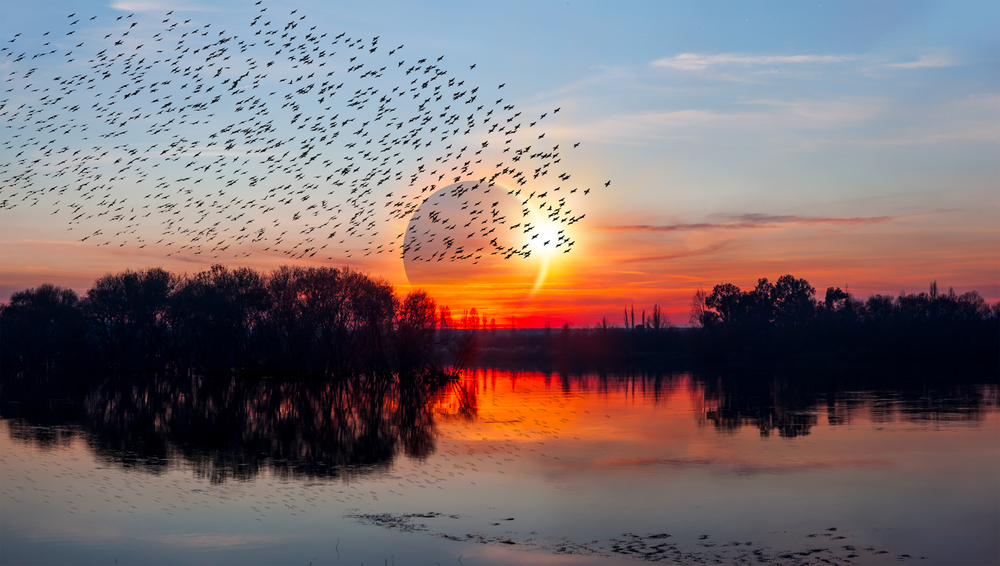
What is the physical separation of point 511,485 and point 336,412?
92.4ft

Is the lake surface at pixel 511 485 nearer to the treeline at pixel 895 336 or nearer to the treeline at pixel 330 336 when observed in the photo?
the treeline at pixel 330 336

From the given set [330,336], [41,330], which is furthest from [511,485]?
[41,330]

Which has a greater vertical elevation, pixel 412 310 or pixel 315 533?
pixel 412 310

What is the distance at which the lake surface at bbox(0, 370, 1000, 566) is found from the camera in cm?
1786

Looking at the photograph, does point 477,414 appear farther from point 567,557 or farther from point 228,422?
point 567,557

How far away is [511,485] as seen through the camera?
25.3m

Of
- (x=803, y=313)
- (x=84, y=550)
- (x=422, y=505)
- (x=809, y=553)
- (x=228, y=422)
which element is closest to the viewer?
(x=809, y=553)

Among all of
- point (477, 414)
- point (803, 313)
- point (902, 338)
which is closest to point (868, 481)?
point (477, 414)

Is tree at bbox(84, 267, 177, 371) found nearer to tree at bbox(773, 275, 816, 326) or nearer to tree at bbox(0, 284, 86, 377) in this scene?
tree at bbox(0, 284, 86, 377)

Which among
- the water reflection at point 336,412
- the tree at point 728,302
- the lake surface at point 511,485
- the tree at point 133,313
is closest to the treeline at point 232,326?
the tree at point 133,313

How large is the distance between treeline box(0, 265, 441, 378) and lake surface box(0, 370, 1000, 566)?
1664 inches

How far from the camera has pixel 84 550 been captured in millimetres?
18078

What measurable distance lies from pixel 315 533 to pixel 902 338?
4863 inches

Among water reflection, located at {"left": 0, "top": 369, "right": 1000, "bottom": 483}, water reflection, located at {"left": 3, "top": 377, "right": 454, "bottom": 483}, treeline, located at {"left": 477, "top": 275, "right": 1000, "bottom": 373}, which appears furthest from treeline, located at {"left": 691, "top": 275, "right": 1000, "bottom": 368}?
water reflection, located at {"left": 3, "top": 377, "right": 454, "bottom": 483}
